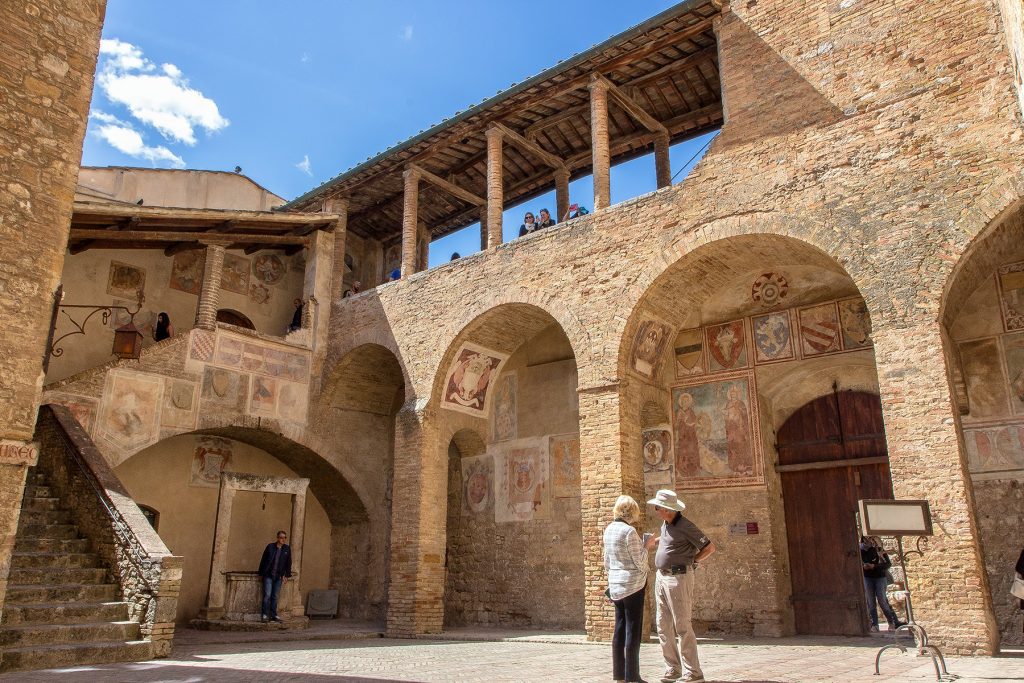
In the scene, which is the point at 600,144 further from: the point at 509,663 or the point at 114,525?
the point at 114,525

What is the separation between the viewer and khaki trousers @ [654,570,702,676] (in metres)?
5.76

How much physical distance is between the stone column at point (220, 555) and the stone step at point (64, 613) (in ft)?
16.1

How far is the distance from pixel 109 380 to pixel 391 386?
205 inches

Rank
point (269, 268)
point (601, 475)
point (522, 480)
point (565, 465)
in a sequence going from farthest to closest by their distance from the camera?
point (269, 268) → point (522, 480) → point (565, 465) → point (601, 475)

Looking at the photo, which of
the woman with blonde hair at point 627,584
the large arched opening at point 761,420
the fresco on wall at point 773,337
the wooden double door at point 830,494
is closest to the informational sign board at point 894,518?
the woman with blonde hair at point 627,584

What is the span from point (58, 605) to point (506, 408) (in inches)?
309

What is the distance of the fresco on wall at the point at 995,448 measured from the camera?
970 centimetres

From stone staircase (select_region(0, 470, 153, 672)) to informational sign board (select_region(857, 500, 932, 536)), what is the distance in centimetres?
662

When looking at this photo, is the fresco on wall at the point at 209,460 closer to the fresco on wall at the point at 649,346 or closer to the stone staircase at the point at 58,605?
the stone staircase at the point at 58,605

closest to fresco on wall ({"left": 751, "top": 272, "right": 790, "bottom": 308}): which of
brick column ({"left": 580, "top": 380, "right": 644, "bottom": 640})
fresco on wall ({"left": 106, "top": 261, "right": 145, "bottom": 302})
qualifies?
brick column ({"left": 580, "top": 380, "right": 644, "bottom": 640})

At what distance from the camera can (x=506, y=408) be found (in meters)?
14.3

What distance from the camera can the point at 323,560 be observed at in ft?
52.4

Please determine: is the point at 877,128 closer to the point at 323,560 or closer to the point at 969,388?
the point at 969,388

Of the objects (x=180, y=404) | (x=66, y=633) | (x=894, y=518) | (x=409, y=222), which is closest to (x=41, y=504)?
(x=66, y=633)
